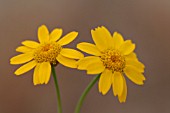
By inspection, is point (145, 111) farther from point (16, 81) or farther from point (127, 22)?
point (16, 81)

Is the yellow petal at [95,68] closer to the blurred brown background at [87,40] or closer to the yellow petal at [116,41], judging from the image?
the yellow petal at [116,41]

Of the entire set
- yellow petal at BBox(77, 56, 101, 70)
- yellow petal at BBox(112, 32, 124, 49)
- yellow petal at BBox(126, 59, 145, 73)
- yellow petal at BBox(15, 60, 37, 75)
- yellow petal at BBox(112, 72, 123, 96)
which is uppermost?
yellow petal at BBox(112, 32, 124, 49)

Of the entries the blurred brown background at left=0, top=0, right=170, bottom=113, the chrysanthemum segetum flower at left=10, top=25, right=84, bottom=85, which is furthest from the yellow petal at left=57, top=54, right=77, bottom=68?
the blurred brown background at left=0, top=0, right=170, bottom=113

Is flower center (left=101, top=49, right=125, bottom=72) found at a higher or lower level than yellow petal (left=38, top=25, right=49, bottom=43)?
lower

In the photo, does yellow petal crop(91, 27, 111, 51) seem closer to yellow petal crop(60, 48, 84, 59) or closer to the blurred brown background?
yellow petal crop(60, 48, 84, 59)

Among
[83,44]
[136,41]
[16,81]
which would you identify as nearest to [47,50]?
[83,44]

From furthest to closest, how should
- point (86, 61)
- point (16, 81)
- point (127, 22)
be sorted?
1. point (127, 22)
2. point (16, 81)
3. point (86, 61)
